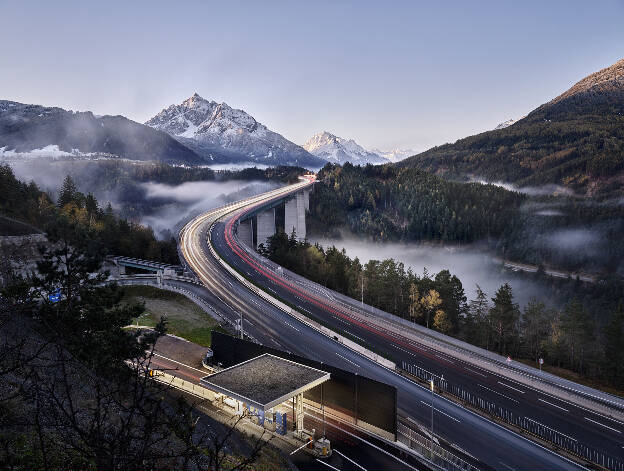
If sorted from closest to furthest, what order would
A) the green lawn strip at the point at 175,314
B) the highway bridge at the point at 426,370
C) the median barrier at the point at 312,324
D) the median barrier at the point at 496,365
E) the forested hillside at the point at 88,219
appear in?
the highway bridge at the point at 426,370
the median barrier at the point at 496,365
the median barrier at the point at 312,324
the green lawn strip at the point at 175,314
the forested hillside at the point at 88,219

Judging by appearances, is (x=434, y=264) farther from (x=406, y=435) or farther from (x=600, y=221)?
(x=406, y=435)

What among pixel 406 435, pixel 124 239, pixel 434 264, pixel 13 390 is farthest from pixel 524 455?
pixel 434 264

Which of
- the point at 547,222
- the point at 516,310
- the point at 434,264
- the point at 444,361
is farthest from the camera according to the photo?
the point at 547,222

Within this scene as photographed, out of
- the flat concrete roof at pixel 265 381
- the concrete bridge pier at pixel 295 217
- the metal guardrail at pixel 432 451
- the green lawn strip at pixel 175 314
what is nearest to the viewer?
the metal guardrail at pixel 432 451

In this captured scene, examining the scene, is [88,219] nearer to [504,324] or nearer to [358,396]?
[358,396]

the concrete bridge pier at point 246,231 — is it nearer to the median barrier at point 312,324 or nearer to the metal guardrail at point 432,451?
the median barrier at point 312,324

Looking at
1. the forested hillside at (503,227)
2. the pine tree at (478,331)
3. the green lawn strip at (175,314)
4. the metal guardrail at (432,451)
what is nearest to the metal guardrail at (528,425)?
the metal guardrail at (432,451)
